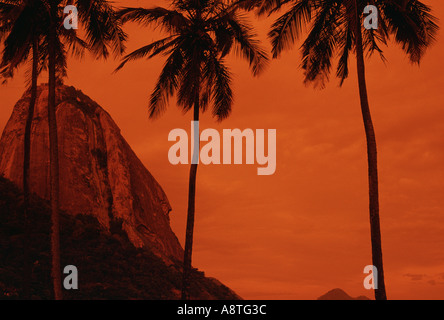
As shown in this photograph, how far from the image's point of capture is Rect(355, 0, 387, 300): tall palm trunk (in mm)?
20750

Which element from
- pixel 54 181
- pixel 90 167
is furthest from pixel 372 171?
pixel 90 167

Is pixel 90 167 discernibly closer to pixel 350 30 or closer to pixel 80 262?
pixel 80 262

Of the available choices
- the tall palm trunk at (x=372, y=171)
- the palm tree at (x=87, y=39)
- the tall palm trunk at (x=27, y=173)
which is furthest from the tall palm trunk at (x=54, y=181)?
the tall palm trunk at (x=372, y=171)

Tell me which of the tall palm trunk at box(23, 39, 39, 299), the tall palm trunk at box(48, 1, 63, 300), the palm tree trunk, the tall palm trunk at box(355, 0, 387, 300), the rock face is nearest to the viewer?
the tall palm trunk at box(355, 0, 387, 300)

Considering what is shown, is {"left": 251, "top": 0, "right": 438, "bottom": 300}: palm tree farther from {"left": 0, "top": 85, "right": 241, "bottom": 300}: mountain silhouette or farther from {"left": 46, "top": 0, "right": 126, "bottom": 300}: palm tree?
{"left": 0, "top": 85, "right": 241, "bottom": 300}: mountain silhouette

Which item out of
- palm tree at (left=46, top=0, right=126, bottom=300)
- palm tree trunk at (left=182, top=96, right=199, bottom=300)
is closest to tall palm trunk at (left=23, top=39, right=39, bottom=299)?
palm tree at (left=46, top=0, right=126, bottom=300)

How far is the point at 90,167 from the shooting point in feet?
187

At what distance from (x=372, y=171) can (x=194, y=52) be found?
9.00 m

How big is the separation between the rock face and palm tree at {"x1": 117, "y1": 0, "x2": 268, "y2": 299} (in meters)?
27.5

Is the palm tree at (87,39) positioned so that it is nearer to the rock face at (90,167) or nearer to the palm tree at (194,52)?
the palm tree at (194,52)

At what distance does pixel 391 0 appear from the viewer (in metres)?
22.9

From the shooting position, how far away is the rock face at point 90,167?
178 feet

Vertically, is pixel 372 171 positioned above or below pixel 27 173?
below

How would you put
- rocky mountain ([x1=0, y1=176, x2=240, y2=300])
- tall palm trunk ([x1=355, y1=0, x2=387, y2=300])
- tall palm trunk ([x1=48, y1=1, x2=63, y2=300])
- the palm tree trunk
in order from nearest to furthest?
tall palm trunk ([x1=355, y1=0, x2=387, y2=300]), tall palm trunk ([x1=48, y1=1, x2=63, y2=300]), the palm tree trunk, rocky mountain ([x1=0, y1=176, x2=240, y2=300])
